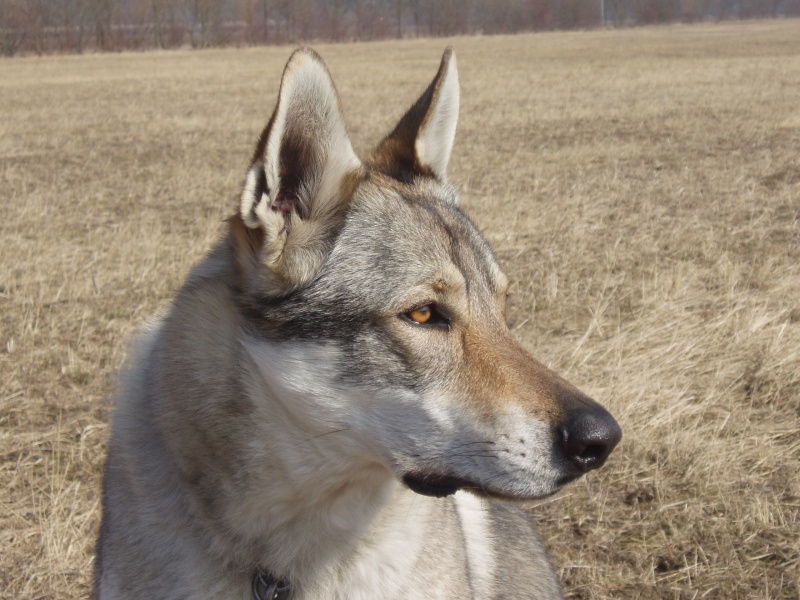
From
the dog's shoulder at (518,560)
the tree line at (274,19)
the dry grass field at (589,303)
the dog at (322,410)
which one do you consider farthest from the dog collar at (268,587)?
the tree line at (274,19)

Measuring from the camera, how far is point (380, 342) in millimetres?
2543

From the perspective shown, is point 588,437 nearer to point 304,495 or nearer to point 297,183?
point 304,495

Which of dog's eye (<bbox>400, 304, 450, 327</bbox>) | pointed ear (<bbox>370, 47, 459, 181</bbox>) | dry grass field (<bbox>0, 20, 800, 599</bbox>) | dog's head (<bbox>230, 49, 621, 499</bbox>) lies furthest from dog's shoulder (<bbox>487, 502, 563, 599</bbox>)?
pointed ear (<bbox>370, 47, 459, 181</bbox>)

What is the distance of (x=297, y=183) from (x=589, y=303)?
3.91 metres

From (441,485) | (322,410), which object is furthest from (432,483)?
(322,410)

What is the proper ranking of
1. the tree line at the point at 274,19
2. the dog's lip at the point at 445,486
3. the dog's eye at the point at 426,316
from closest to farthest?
the dog's lip at the point at 445,486 → the dog's eye at the point at 426,316 → the tree line at the point at 274,19

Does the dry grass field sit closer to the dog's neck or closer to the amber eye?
the dog's neck

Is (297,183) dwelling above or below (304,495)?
above

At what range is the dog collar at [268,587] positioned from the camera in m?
2.57

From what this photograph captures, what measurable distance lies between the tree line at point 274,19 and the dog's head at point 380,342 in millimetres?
57689

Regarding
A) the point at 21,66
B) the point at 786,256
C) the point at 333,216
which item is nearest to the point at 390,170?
the point at 333,216

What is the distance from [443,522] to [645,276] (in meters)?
4.40

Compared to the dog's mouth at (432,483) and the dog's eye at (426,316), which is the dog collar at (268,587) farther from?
the dog's eye at (426,316)

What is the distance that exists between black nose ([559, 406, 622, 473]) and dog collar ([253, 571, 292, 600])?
0.96 meters
